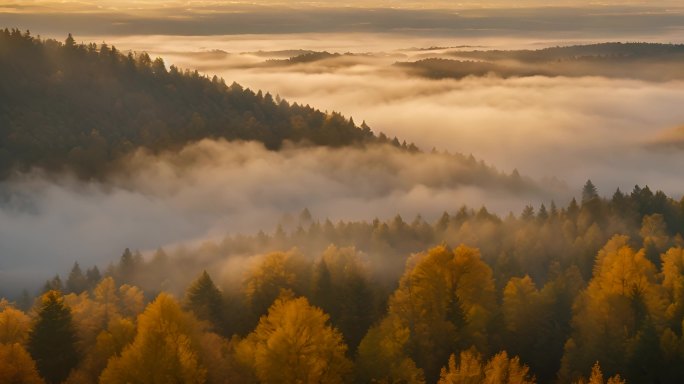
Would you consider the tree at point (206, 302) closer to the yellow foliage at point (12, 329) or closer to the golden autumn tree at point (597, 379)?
the yellow foliage at point (12, 329)

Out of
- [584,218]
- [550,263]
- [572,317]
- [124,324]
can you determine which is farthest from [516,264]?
[124,324]

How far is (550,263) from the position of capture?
4277 inches

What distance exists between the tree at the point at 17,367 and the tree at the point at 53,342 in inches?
149

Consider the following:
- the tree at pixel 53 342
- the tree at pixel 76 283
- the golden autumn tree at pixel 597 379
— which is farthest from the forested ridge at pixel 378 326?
the tree at pixel 76 283

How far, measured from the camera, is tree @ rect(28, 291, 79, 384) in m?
71.4

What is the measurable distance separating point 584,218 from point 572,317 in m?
52.9

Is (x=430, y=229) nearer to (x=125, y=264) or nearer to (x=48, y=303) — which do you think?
(x=125, y=264)

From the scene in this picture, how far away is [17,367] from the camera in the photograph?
216 ft

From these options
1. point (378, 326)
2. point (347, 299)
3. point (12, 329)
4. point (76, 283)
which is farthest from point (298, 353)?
point (76, 283)

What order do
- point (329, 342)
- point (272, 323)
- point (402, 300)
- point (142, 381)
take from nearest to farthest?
point (142, 381)
point (329, 342)
point (272, 323)
point (402, 300)

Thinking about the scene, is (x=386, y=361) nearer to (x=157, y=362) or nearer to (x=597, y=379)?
(x=597, y=379)

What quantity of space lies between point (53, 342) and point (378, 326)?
26.7 meters

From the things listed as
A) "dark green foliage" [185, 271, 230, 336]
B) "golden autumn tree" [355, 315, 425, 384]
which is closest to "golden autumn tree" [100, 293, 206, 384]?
"golden autumn tree" [355, 315, 425, 384]

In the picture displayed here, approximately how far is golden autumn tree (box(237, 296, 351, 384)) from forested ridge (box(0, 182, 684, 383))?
0.33 ft
